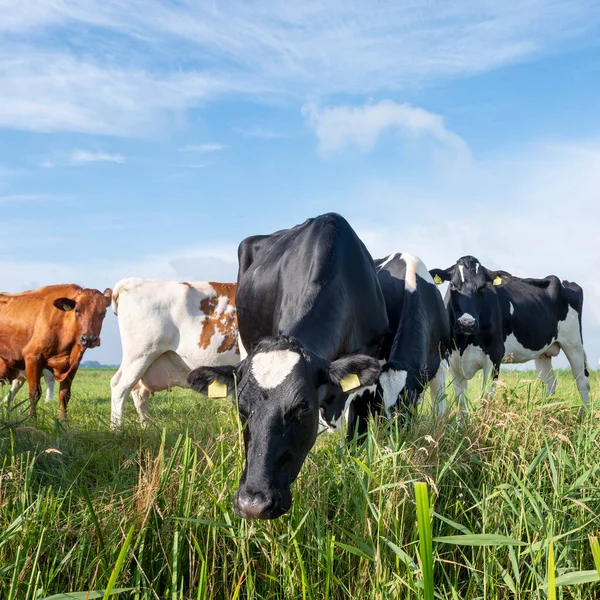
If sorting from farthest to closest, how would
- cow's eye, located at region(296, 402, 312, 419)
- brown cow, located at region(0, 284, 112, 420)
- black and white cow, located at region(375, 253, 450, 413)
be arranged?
1. brown cow, located at region(0, 284, 112, 420)
2. black and white cow, located at region(375, 253, 450, 413)
3. cow's eye, located at region(296, 402, 312, 419)

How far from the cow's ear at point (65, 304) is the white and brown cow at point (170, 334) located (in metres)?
1.41

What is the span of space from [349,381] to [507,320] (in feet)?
30.9

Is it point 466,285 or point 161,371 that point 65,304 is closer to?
point 161,371

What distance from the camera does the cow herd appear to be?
429 cm

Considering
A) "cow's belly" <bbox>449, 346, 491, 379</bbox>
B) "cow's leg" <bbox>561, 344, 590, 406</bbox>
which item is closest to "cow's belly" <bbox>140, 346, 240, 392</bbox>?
"cow's belly" <bbox>449, 346, 491, 379</bbox>

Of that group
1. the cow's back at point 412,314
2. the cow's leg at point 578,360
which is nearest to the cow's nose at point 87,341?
the cow's back at point 412,314

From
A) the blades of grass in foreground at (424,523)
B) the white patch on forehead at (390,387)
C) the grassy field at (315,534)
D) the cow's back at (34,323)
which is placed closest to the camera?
the blades of grass in foreground at (424,523)

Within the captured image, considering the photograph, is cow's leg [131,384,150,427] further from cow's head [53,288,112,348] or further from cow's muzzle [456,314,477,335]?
cow's muzzle [456,314,477,335]

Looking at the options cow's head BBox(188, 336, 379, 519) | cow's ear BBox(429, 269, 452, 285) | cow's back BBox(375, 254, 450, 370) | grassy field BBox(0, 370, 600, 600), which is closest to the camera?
grassy field BBox(0, 370, 600, 600)

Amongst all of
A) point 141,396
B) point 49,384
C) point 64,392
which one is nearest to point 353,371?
point 141,396

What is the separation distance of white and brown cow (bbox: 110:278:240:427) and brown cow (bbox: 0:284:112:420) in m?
1.21

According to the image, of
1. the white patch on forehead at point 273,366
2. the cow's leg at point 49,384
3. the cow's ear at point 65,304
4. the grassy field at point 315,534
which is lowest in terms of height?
the cow's leg at point 49,384

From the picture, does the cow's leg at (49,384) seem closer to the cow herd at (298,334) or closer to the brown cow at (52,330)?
the cow herd at (298,334)

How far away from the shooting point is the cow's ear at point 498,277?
1229cm
